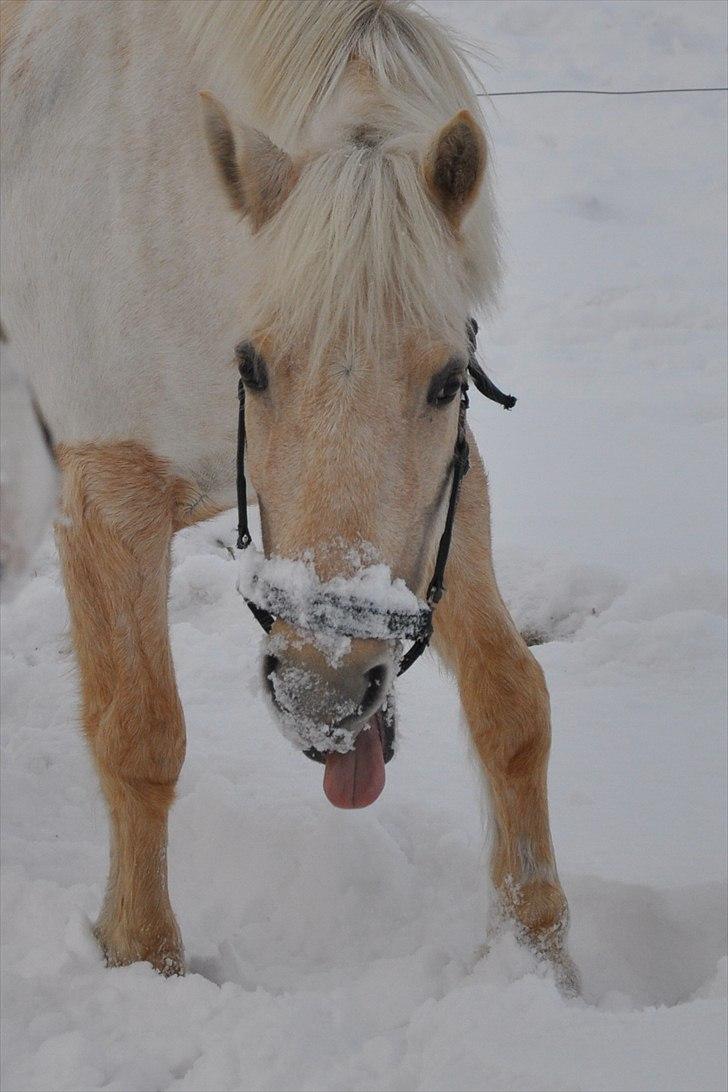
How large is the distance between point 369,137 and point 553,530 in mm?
3424

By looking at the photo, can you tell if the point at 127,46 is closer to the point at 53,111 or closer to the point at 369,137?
the point at 53,111

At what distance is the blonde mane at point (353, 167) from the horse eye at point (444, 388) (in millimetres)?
63

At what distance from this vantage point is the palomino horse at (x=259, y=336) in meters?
A: 1.79

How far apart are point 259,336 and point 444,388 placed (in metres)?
0.33

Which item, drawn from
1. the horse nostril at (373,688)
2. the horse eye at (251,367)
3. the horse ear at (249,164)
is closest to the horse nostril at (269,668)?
the horse nostril at (373,688)

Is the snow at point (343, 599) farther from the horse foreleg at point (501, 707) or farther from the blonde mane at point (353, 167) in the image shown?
the horse foreleg at point (501, 707)

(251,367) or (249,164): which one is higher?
(249,164)

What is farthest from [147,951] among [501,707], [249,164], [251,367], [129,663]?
[249,164]

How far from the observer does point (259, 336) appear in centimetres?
187

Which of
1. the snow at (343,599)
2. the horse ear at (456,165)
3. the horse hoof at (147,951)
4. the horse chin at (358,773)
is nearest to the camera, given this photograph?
the snow at (343,599)

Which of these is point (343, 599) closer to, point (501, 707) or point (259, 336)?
point (259, 336)

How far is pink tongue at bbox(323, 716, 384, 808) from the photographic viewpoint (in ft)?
6.50

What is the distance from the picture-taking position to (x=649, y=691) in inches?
151

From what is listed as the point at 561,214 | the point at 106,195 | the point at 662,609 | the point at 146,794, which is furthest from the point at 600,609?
the point at 561,214
